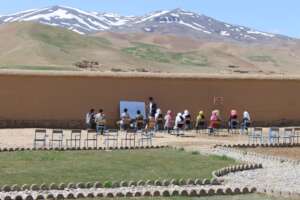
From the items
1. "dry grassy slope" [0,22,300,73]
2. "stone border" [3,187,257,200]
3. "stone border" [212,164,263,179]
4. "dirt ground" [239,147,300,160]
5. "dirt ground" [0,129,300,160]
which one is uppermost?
"dry grassy slope" [0,22,300,73]

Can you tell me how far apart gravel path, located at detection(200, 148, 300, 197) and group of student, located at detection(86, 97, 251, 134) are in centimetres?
822

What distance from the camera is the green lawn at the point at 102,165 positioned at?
16.0 m

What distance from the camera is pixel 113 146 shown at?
77.9 ft

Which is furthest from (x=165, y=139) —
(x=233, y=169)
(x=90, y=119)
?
(x=233, y=169)

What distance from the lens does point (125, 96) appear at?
108ft

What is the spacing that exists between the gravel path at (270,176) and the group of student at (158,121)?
822 centimetres

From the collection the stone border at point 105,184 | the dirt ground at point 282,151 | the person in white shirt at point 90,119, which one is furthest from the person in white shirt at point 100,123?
the stone border at point 105,184

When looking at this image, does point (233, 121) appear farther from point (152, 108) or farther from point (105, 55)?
point (105, 55)

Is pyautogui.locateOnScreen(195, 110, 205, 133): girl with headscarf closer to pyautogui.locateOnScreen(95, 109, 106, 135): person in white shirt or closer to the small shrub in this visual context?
pyautogui.locateOnScreen(95, 109, 106, 135): person in white shirt

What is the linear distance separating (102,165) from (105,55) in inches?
2743

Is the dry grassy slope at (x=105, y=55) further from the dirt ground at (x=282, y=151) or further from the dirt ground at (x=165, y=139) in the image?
the dirt ground at (x=282, y=151)

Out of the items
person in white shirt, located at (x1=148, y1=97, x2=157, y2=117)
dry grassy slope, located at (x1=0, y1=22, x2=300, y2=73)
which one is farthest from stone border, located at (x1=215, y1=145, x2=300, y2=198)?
dry grassy slope, located at (x1=0, y1=22, x2=300, y2=73)

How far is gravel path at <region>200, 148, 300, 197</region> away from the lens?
48.9ft

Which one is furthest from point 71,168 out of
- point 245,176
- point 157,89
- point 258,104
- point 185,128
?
point 258,104
